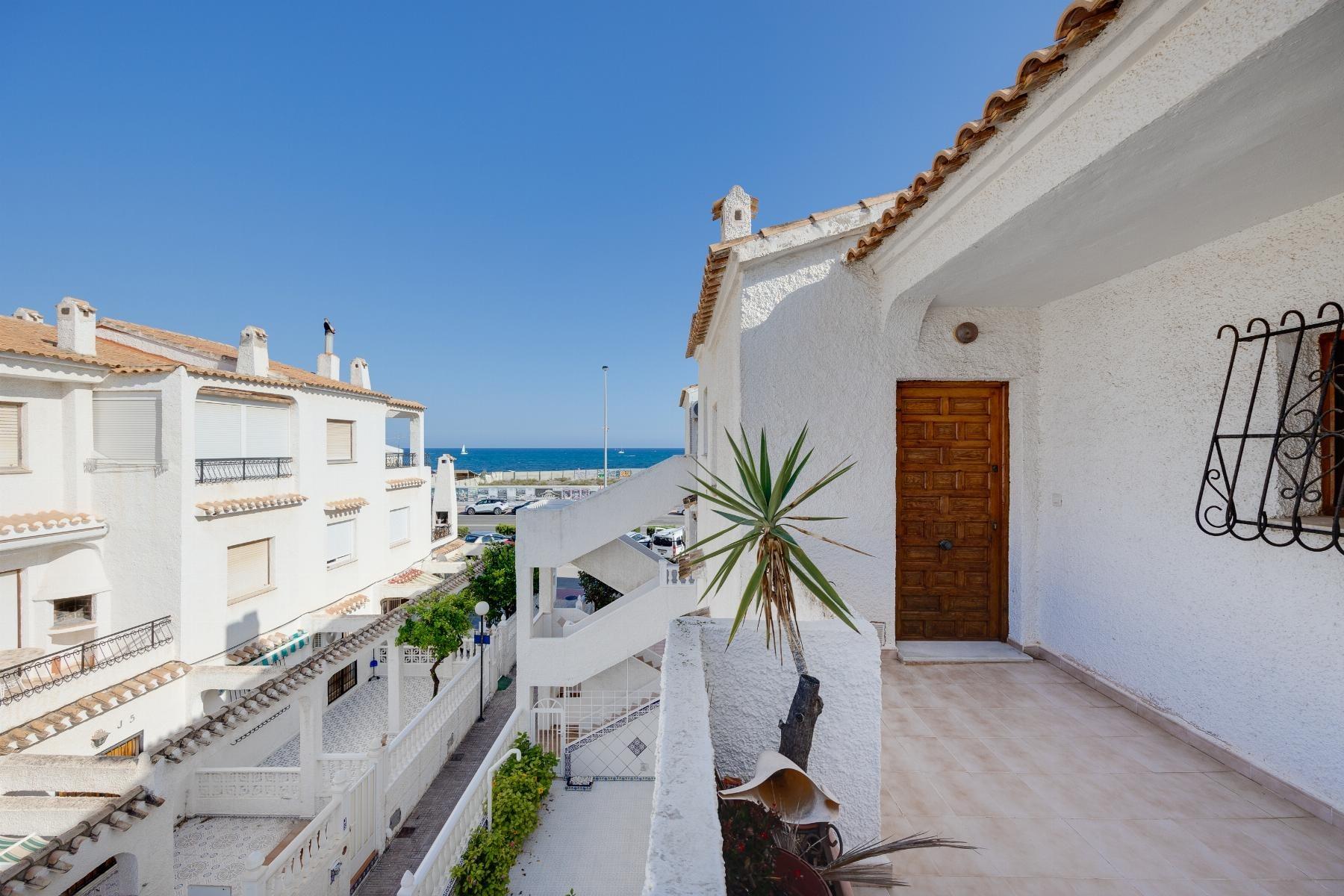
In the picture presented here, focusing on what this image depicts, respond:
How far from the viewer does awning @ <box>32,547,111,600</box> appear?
10805 mm

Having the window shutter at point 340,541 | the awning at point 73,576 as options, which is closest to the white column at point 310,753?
the awning at point 73,576

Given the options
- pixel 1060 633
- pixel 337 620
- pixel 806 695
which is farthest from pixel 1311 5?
pixel 337 620

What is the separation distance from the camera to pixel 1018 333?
5.91 m

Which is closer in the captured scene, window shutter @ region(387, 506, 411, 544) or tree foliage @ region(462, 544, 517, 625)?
tree foliage @ region(462, 544, 517, 625)

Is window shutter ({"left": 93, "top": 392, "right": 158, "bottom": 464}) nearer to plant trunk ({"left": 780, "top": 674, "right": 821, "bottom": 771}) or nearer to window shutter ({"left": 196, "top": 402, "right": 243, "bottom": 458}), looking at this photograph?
window shutter ({"left": 196, "top": 402, "right": 243, "bottom": 458})

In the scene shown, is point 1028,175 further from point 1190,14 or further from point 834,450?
point 834,450

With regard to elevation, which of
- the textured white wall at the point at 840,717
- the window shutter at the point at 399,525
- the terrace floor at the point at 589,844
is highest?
the textured white wall at the point at 840,717

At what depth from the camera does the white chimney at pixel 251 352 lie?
14.5m

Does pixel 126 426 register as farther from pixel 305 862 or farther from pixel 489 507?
pixel 489 507

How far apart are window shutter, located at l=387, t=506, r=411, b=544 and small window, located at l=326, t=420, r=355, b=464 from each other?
9.39 feet

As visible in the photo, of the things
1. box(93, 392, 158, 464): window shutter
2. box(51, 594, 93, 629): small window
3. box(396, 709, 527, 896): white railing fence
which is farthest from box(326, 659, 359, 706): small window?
box(396, 709, 527, 896): white railing fence

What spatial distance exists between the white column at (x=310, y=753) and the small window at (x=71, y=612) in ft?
20.4

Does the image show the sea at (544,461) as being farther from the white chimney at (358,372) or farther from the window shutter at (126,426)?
the window shutter at (126,426)

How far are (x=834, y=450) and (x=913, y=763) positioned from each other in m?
3.01
